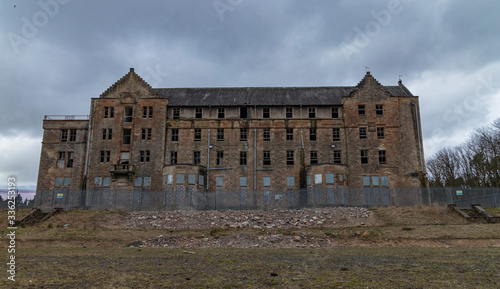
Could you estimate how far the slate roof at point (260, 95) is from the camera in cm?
5516

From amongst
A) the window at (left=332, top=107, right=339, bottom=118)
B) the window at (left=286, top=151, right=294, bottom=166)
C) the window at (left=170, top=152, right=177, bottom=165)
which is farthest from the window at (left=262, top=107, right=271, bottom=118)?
the window at (left=170, top=152, right=177, bottom=165)

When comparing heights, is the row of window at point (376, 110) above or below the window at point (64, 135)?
above

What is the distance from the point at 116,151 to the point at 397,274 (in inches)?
1723

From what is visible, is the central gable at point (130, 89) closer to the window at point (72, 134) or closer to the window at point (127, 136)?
the window at point (127, 136)

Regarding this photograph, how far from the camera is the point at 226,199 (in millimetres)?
45562

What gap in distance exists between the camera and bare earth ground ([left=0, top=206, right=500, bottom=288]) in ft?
42.0

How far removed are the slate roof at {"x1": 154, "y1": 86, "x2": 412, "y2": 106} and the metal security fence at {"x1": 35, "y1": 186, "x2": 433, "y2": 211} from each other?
43.2ft

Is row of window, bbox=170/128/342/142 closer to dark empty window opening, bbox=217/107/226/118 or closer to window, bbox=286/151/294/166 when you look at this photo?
window, bbox=286/151/294/166

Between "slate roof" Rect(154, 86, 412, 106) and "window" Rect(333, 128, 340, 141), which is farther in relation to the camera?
"slate roof" Rect(154, 86, 412, 106)

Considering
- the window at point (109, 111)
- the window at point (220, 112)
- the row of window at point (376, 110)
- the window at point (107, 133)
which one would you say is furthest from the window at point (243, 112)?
the window at point (107, 133)

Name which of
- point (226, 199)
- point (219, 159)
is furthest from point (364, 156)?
point (226, 199)

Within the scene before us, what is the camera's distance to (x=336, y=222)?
36.4 m

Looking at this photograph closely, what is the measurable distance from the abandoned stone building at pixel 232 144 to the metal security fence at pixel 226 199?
0.90ft

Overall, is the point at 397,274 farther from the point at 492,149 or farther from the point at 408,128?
the point at 492,149
